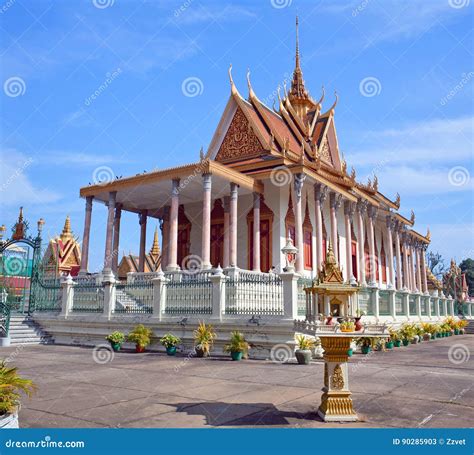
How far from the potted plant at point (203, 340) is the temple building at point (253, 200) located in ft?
14.9

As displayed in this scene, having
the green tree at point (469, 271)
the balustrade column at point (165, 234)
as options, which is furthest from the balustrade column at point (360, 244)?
the green tree at point (469, 271)

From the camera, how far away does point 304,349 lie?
11586mm

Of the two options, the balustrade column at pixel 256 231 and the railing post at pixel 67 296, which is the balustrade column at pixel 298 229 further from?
the railing post at pixel 67 296

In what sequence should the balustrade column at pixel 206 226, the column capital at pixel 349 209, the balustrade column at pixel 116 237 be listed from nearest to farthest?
the balustrade column at pixel 206 226 → the balustrade column at pixel 116 237 → the column capital at pixel 349 209

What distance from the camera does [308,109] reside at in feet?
108

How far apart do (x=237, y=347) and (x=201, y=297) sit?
2596 mm

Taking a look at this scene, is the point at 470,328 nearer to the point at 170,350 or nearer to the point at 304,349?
the point at 304,349

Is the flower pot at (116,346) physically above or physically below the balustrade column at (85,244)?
below

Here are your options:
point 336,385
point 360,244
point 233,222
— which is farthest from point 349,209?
point 336,385

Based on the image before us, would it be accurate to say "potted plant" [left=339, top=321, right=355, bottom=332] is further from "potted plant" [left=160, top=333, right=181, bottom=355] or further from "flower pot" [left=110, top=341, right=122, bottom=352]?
"flower pot" [left=110, top=341, right=122, bottom=352]

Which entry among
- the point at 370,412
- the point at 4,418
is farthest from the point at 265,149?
the point at 4,418

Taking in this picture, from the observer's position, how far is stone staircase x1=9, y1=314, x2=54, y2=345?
17.4 metres

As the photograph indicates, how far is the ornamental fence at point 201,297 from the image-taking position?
13078mm

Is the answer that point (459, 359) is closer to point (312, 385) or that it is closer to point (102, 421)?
point (312, 385)
